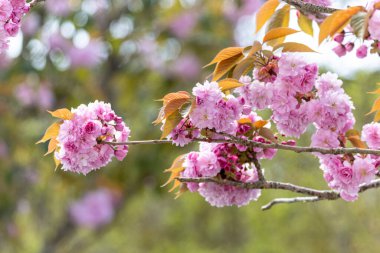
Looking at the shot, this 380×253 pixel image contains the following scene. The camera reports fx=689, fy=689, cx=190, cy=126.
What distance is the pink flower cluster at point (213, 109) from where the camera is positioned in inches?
66.4

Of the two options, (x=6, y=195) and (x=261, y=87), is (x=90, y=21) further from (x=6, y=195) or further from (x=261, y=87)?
(x=261, y=87)

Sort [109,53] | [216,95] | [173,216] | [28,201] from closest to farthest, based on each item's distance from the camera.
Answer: [216,95]
[109,53]
[28,201]
[173,216]

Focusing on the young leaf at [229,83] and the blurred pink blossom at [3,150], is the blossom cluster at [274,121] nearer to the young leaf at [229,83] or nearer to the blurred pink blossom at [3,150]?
the young leaf at [229,83]

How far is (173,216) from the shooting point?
11.4 meters

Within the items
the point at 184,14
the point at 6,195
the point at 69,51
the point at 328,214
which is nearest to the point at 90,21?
the point at 69,51

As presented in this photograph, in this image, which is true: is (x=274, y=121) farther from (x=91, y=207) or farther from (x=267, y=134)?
(x=91, y=207)

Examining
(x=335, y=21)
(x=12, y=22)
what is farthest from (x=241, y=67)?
(x=12, y=22)

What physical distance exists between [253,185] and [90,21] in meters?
4.72

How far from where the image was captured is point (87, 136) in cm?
180

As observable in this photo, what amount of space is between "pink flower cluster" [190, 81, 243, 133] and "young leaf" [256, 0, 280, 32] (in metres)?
0.26

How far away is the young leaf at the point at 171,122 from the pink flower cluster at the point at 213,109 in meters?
0.04

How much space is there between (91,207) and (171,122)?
5.26 meters

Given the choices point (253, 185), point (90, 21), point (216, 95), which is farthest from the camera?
point (90, 21)

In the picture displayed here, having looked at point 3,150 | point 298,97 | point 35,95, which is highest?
point 298,97
